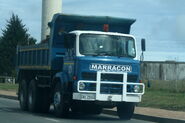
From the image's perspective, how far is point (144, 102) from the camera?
88.3ft

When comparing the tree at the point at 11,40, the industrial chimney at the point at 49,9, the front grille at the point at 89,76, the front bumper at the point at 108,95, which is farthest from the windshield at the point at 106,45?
the tree at the point at 11,40

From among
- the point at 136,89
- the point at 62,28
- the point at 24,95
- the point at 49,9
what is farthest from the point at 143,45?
the point at 49,9

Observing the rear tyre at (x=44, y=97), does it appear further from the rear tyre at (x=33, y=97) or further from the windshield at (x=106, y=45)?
the windshield at (x=106, y=45)

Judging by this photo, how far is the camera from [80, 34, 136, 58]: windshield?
60.4 ft

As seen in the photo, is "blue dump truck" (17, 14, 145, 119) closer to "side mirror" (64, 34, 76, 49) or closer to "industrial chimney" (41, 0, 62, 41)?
"side mirror" (64, 34, 76, 49)

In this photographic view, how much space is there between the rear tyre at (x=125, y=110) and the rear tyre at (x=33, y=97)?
3.68 meters

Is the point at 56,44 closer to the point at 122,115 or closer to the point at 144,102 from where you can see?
the point at 122,115

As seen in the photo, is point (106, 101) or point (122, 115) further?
point (122, 115)

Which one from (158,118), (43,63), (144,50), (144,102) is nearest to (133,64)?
(144,50)

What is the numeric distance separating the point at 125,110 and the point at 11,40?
56.2m

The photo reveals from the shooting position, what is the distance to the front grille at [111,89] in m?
18.3

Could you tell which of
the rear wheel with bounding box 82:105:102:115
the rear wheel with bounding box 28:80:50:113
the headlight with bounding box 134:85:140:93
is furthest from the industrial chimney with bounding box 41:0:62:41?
the headlight with bounding box 134:85:140:93

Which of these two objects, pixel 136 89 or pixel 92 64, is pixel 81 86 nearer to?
pixel 92 64

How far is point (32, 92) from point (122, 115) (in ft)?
14.1
